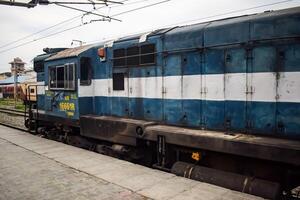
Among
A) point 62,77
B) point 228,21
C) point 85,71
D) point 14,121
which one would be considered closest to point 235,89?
point 228,21

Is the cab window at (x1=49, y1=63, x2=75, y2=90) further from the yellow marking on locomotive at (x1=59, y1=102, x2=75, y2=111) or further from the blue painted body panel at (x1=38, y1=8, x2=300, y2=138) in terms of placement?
the blue painted body panel at (x1=38, y1=8, x2=300, y2=138)

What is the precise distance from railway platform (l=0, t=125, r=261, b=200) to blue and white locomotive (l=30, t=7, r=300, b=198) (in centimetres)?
55

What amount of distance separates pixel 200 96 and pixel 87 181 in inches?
113

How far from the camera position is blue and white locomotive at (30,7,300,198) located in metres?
4.81

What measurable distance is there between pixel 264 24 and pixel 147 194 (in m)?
3.55

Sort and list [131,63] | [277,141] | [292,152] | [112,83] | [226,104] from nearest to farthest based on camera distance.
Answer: [292,152]
[277,141]
[226,104]
[131,63]
[112,83]

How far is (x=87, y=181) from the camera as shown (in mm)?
5781

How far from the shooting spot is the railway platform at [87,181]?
5023mm

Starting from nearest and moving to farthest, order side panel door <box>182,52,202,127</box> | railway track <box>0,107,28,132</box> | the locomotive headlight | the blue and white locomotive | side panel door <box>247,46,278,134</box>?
the blue and white locomotive < side panel door <box>247,46,278,134</box> < side panel door <box>182,52,202,127</box> < the locomotive headlight < railway track <box>0,107,28,132</box>

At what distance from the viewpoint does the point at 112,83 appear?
8.43m

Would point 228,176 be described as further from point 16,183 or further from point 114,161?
point 16,183

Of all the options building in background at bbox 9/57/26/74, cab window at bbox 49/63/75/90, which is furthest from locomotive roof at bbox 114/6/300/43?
building in background at bbox 9/57/26/74

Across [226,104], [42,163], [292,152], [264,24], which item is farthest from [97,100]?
[292,152]

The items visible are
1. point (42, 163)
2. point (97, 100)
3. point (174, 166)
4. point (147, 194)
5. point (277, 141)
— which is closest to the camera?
point (277, 141)
